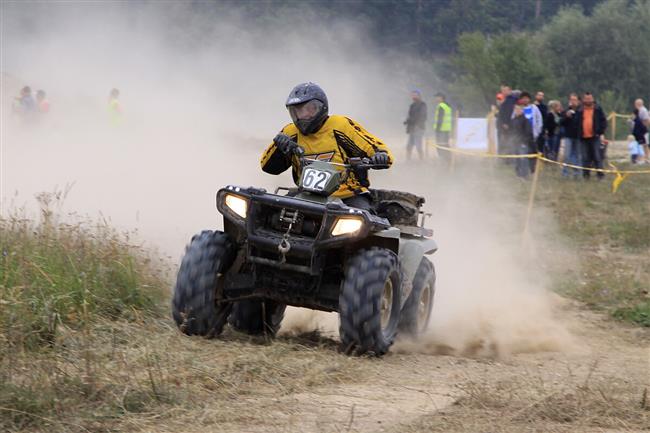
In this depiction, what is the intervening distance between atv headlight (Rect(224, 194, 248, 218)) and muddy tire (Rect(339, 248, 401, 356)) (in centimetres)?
89

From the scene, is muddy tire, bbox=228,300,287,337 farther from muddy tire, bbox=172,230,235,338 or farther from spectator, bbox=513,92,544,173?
spectator, bbox=513,92,544,173

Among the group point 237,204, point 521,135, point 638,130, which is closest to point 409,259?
point 237,204

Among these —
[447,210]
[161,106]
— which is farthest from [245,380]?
[161,106]

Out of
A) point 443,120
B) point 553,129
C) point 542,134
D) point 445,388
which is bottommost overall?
point 445,388

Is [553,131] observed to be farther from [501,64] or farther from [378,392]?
[501,64]

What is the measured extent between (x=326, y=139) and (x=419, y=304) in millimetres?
1655

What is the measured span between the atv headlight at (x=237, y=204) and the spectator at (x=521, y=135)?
14677mm

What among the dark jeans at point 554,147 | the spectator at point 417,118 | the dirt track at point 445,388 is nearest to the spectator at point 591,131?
the dark jeans at point 554,147

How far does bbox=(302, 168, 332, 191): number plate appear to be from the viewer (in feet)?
28.9

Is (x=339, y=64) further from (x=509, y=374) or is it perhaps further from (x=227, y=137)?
(x=509, y=374)

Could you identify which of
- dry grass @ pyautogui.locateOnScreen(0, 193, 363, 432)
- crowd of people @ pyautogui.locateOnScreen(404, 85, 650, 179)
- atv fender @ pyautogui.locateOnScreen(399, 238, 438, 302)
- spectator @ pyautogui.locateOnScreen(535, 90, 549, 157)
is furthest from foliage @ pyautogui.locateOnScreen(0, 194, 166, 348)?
spectator @ pyautogui.locateOnScreen(535, 90, 549, 157)

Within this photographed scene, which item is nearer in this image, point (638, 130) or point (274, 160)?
point (274, 160)

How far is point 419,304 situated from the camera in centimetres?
970

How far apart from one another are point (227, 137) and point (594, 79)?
1182 inches
